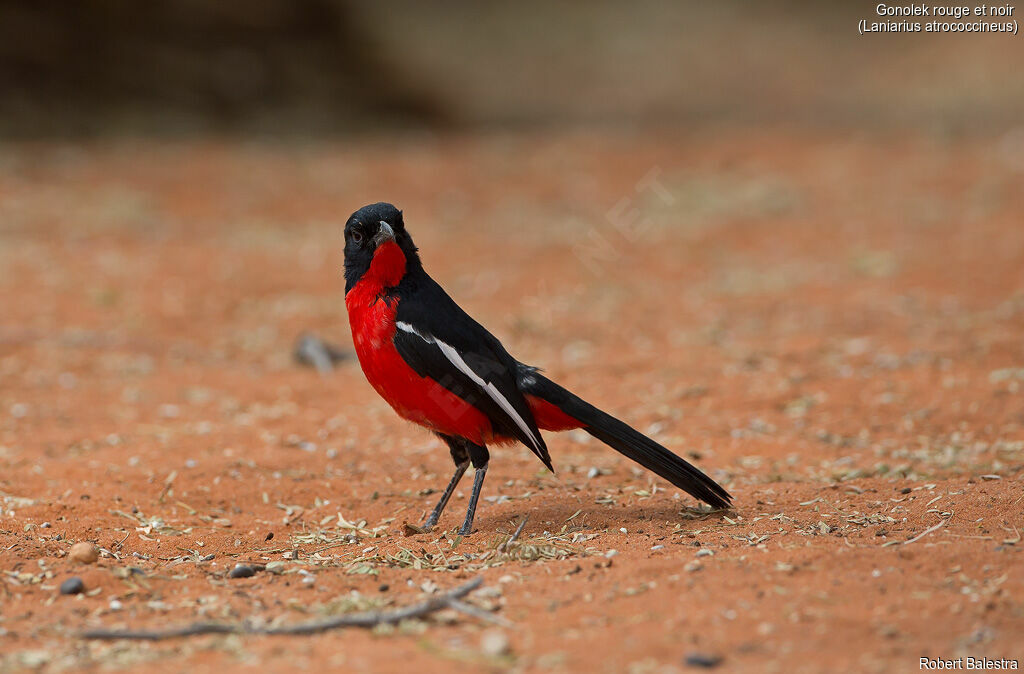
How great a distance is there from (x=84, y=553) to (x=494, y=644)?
181 centimetres

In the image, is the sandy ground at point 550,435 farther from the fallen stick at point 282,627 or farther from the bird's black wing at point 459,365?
the bird's black wing at point 459,365

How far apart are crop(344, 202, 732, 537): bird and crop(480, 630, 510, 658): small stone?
4.11ft

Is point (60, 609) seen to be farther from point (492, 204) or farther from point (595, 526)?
point (492, 204)

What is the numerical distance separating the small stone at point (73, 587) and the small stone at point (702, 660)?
2.10 metres

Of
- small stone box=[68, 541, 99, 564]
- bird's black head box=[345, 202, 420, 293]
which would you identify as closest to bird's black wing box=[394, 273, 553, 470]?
bird's black head box=[345, 202, 420, 293]

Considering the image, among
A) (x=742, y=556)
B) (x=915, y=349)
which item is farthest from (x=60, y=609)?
(x=915, y=349)

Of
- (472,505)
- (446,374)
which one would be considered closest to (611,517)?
(472,505)

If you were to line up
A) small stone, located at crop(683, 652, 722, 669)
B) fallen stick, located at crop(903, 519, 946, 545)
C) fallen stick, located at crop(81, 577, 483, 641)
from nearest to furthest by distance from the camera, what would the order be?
small stone, located at crop(683, 652, 722, 669)
fallen stick, located at crop(81, 577, 483, 641)
fallen stick, located at crop(903, 519, 946, 545)

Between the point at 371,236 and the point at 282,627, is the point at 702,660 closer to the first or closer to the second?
the point at 282,627

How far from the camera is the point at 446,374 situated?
425 cm

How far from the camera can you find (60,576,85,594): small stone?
3.56 meters

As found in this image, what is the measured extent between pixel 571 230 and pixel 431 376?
917 cm

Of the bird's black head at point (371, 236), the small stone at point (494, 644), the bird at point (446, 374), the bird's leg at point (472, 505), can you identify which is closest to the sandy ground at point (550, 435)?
the small stone at point (494, 644)

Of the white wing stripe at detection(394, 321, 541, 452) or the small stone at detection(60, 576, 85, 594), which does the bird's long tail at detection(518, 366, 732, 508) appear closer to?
the white wing stripe at detection(394, 321, 541, 452)
